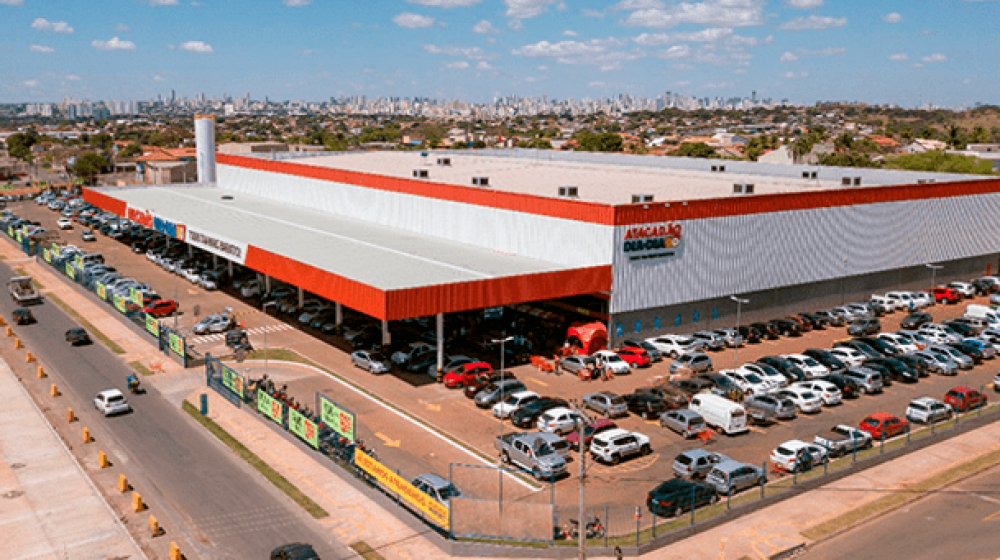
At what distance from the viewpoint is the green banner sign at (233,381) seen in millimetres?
45875

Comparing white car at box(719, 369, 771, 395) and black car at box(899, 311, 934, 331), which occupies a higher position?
black car at box(899, 311, 934, 331)

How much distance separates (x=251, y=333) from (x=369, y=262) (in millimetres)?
11964

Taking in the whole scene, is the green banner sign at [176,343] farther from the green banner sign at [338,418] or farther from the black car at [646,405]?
the black car at [646,405]

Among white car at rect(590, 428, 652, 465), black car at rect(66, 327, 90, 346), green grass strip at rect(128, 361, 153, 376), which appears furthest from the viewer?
black car at rect(66, 327, 90, 346)

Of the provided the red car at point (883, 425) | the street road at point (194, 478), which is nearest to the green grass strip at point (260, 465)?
the street road at point (194, 478)

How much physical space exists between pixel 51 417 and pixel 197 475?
45.5ft

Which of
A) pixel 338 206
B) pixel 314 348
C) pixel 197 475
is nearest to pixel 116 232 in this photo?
pixel 338 206

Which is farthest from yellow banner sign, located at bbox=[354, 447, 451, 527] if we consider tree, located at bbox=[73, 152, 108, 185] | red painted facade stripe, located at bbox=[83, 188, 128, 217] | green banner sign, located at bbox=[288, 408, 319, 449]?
tree, located at bbox=[73, 152, 108, 185]

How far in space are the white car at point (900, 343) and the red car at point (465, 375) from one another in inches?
1144

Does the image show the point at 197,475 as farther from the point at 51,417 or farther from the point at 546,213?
the point at 546,213

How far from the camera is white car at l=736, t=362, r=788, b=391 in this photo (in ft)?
158

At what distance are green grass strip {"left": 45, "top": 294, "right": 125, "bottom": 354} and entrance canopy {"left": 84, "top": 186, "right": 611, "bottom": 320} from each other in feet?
38.7

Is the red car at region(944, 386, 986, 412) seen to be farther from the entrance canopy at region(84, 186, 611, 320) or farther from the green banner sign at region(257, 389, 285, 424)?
the green banner sign at region(257, 389, 285, 424)

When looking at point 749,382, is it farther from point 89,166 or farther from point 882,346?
point 89,166
